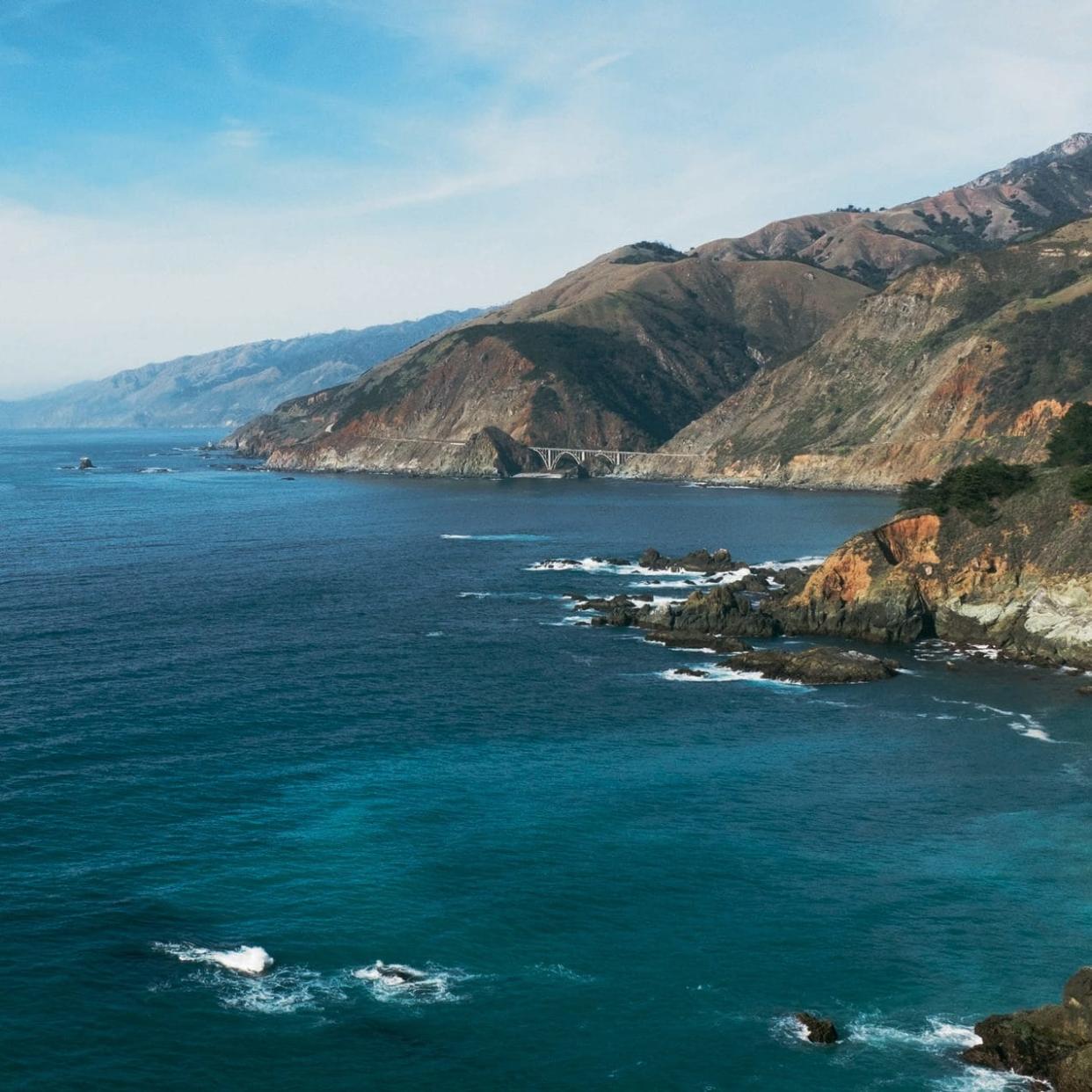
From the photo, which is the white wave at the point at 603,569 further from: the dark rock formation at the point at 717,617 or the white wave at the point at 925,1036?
the white wave at the point at 925,1036

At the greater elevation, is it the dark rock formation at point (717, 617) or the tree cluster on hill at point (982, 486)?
the tree cluster on hill at point (982, 486)

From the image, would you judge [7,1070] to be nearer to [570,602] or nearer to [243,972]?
[243,972]

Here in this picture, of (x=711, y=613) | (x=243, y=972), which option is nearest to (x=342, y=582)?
(x=711, y=613)

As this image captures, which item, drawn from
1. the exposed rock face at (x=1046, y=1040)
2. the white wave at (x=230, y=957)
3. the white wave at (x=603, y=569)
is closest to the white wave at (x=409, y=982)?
the white wave at (x=230, y=957)

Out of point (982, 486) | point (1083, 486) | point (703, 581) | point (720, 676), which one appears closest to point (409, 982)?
point (720, 676)

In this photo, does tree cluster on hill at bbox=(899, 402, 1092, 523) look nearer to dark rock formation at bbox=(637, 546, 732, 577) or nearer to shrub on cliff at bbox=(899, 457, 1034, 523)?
shrub on cliff at bbox=(899, 457, 1034, 523)

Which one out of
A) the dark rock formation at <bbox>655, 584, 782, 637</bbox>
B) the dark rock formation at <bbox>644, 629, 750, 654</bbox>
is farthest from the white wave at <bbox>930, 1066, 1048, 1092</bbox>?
the dark rock formation at <bbox>655, 584, 782, 637</bbox>
